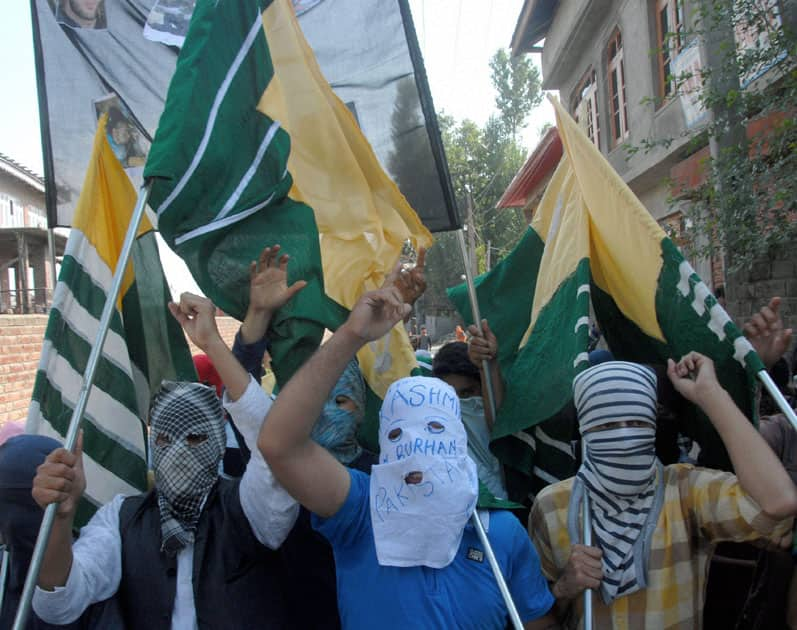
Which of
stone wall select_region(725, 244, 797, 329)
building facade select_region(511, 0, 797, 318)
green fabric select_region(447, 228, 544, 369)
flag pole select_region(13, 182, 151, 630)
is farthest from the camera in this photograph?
building facade select_region(511, 0, 797, 318)

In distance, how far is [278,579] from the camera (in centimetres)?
192

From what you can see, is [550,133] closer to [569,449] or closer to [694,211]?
[694,211]

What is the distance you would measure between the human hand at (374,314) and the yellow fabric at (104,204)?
1061mm

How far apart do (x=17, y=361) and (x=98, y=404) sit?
6.62 meters

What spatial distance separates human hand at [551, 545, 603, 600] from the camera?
1.83 metres

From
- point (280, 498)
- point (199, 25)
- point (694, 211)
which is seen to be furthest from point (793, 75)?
point (280, 498)

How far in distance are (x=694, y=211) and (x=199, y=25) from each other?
18.4ft

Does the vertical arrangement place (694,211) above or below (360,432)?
above

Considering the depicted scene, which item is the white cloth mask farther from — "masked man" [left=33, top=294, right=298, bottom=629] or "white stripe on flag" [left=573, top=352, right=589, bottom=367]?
"white stripe on flag" [left=573, top=352, right=589, bottom=367]

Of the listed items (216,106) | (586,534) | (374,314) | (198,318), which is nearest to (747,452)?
(586,534)

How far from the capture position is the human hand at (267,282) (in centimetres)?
225

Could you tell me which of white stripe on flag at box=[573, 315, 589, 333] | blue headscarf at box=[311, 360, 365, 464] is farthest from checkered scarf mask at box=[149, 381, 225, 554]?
white stripe on flag at box=[573, 315, 589, 333]

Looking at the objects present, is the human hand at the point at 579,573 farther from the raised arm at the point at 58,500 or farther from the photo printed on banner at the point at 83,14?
the photo printed on banner at the point at 83,14

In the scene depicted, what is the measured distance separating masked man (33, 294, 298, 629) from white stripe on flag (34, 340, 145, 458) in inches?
15.6
